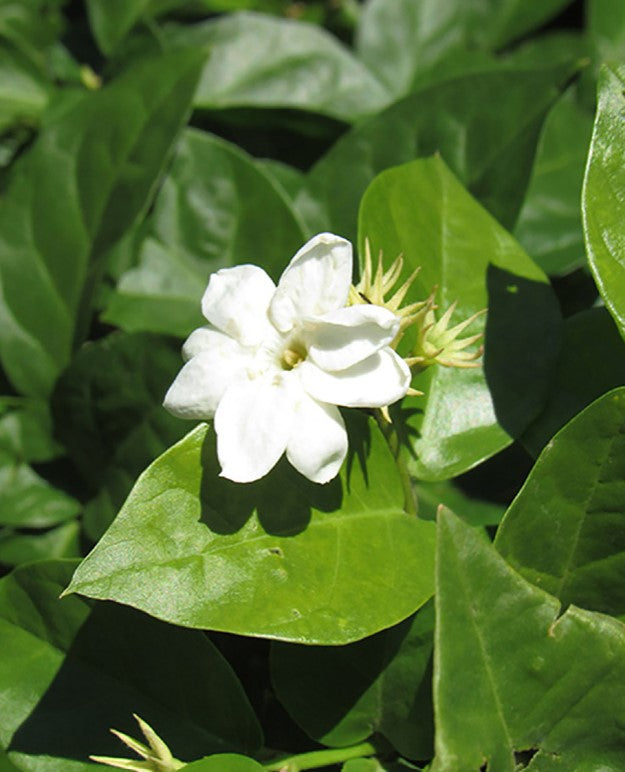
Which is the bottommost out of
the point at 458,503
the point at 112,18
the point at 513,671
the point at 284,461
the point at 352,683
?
the point at 458,503

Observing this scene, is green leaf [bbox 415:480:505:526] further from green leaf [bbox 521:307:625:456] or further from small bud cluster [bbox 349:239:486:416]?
small bud cluster [bbox 349:239:486:416]

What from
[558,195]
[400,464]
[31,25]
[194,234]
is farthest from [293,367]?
[31,25]

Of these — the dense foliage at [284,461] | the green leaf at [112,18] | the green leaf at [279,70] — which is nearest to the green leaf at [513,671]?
the dense foliage at [284,461]

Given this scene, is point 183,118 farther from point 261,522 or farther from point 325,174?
point 261,522

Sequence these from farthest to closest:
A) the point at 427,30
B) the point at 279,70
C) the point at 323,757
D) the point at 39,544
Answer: the point at 427,30
the point at 279,70
the point at 39,544
the point at 323,757

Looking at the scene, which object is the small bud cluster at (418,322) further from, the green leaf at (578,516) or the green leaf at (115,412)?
the green leaf at (115,412)

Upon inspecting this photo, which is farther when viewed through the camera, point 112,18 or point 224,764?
point 112,18

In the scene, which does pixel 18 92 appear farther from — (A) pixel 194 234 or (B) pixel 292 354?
(B) pixel 292 354

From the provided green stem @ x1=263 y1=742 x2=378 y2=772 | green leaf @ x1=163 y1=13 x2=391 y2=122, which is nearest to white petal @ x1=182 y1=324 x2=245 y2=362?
green stem @ x1=263 y1=742 x2=378 y2=772
